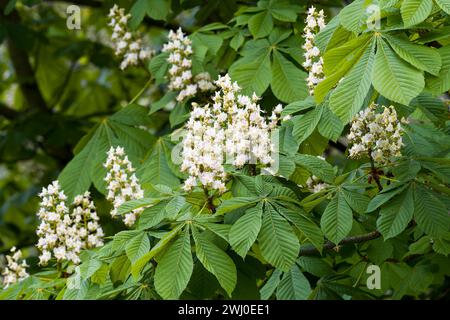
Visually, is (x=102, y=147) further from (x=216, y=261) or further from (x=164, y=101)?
(x=216, y=261)

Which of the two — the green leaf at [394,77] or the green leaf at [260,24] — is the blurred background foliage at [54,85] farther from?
the green leaf at [394,77]

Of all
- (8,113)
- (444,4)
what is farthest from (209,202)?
(8,113)

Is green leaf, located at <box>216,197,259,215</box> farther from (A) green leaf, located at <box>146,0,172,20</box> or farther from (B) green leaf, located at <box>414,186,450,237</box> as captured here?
(A) green leaf, located at <box>146,0,172,20</box>

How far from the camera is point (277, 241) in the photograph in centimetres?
257

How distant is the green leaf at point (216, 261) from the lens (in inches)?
104

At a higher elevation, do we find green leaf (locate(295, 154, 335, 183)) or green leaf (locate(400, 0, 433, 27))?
green leaf (locate(400, 0, 433, 27))

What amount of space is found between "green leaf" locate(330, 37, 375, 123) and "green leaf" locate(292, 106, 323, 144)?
0.44 meters

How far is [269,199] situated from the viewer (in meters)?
2.65

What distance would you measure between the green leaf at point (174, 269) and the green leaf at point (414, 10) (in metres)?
1.01

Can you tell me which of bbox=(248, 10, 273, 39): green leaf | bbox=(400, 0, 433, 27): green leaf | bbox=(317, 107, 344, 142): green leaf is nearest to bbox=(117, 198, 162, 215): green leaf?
bbox=(317, 107, 344, 142): green leaf

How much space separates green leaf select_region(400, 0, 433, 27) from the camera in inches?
96.1

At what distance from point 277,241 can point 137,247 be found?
0.49m

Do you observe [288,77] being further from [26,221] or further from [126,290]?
[26,221]

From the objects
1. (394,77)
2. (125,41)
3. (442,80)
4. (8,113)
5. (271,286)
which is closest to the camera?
(394,77)
